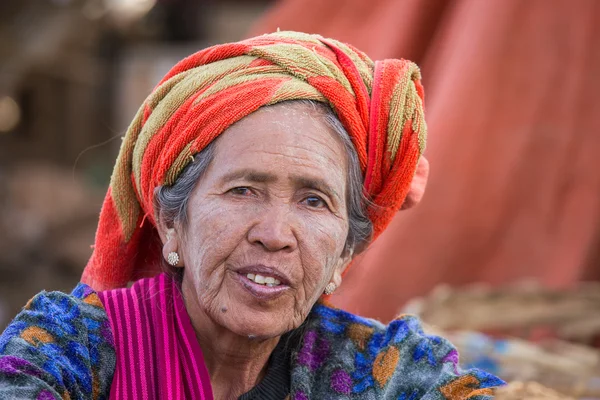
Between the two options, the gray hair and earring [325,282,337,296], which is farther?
earring [325,282,337,296]

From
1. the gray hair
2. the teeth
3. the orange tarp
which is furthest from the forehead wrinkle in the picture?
the orange tarp

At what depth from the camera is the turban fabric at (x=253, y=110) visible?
84.7 inches

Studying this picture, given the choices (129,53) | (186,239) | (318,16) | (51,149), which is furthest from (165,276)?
(129,53)

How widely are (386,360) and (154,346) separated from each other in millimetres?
632

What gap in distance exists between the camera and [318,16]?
5.56m

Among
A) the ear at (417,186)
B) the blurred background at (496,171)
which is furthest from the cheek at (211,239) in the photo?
the blurred background at (496,171)

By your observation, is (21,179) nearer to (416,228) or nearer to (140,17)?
(140,17)

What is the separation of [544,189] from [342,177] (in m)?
3.00

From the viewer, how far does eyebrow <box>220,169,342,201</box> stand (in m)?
2.10

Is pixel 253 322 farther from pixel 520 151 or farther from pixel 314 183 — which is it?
pixel 520 151

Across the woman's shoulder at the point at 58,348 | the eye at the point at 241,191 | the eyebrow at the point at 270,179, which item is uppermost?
the eyebrow at the point at 270,179

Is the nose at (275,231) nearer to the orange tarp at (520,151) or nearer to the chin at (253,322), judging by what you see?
the chin at (253,322)

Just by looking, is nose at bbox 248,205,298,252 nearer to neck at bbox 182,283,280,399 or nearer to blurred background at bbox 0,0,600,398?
neck at bbox 182,283,280,399

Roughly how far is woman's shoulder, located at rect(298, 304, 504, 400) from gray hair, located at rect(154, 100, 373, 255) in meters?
0.29
